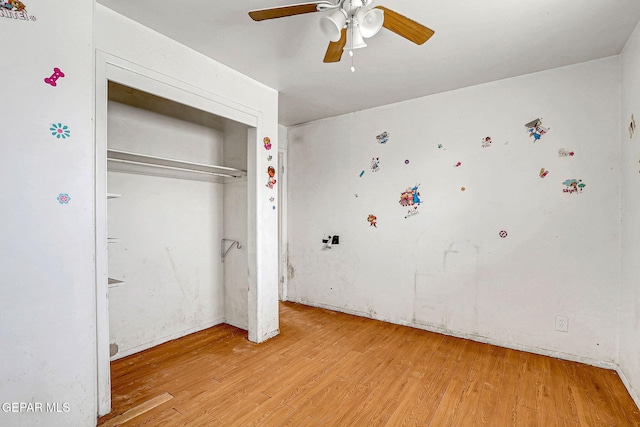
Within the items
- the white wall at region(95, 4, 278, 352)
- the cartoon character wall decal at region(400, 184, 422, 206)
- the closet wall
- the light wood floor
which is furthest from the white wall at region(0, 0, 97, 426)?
the cartoon character wall decal at region(400, 184, 422, 206)

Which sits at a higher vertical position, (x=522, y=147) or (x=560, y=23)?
(x=560, y=23)

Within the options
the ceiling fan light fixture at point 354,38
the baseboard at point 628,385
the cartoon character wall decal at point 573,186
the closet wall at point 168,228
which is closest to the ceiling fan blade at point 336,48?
the ceiling fan light fixture at point 354,38

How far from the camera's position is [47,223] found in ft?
4.83

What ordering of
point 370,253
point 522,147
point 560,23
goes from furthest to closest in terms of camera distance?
1. point 370,253
2. point 522,147
3. point 560,23

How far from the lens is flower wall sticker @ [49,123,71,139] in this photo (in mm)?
1491

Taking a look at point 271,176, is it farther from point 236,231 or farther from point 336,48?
point 336,48

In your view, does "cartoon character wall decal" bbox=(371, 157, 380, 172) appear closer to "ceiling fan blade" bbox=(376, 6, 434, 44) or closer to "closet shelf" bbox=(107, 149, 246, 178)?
"closet shelf" bbox=(107, 149, 246, 178)

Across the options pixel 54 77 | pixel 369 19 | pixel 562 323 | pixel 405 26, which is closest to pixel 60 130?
pixel 54 77

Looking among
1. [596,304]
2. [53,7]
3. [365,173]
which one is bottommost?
[596,304]

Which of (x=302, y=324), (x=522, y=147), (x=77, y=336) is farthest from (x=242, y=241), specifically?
(x=522, y=147)

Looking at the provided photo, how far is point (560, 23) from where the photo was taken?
6.28ft

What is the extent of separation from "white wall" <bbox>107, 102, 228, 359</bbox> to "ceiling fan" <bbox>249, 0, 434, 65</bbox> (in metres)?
1.74

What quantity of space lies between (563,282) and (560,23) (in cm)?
190

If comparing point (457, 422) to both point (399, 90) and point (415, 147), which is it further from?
point (399, 90)
